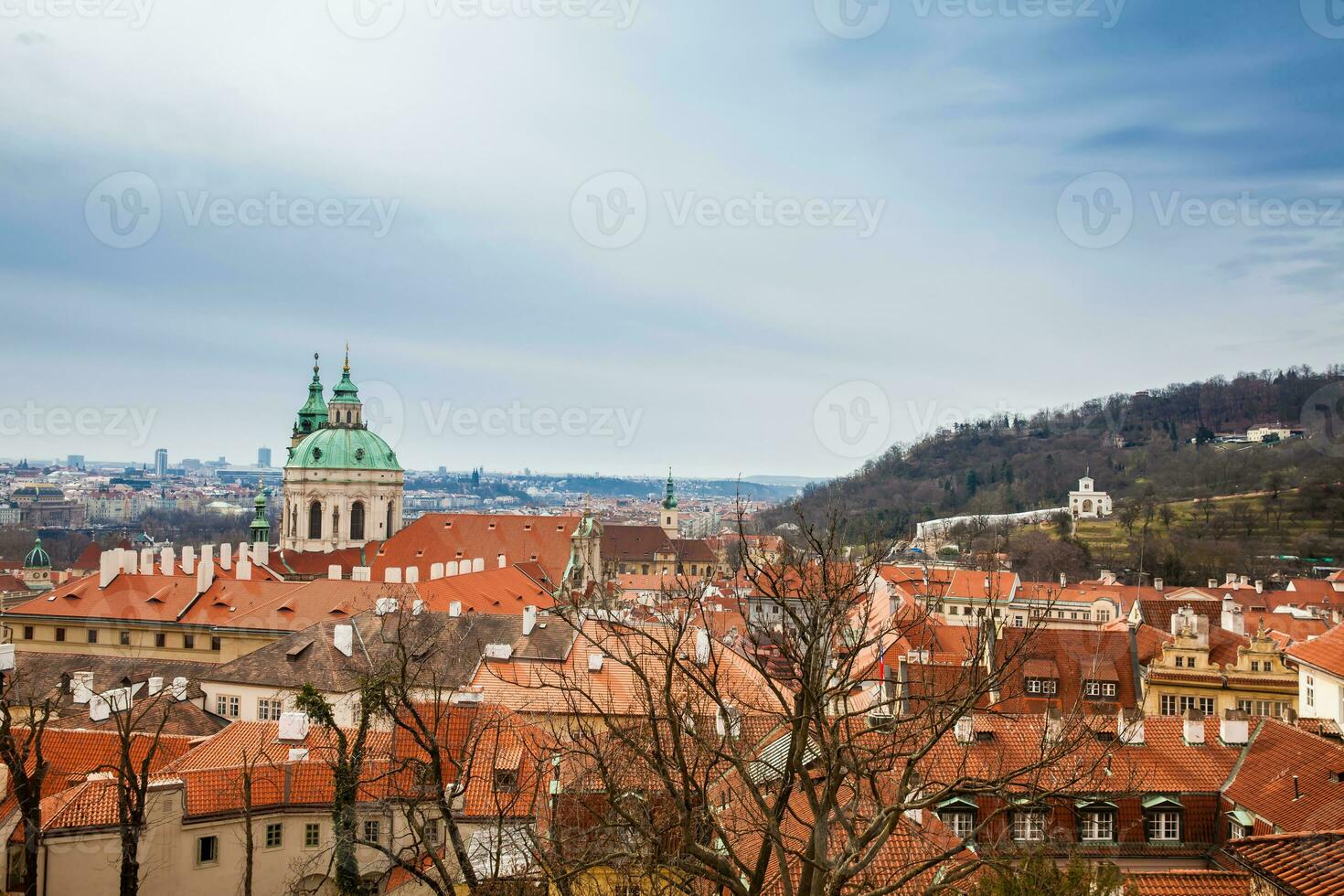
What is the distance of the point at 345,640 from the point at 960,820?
80.3 feet

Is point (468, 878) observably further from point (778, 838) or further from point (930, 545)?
point (930, 545)

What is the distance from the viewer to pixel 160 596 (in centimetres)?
5825

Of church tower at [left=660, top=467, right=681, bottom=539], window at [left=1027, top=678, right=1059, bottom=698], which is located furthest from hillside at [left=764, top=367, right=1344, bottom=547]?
window at [left=1027, top=678, right=1059, bottom=698]

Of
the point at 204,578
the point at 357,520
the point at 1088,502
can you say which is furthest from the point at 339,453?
the point at 1088,502

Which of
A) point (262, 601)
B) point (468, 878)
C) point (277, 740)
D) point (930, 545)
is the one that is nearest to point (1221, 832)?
point (468, 878)

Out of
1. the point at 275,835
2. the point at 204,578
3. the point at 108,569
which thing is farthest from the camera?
the point at 108,569

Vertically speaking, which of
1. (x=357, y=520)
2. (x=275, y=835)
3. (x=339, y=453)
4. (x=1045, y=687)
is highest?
(x=339, y=453)

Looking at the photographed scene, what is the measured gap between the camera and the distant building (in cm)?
15750

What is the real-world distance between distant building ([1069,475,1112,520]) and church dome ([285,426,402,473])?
315ft

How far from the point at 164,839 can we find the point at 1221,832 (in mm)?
20511

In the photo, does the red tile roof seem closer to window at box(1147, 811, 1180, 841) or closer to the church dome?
window at box(1147, 811, 1180, 841)

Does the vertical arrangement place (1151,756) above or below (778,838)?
below

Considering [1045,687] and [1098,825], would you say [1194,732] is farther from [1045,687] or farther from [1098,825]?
[1045,687]

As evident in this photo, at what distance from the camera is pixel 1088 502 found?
529 feet
